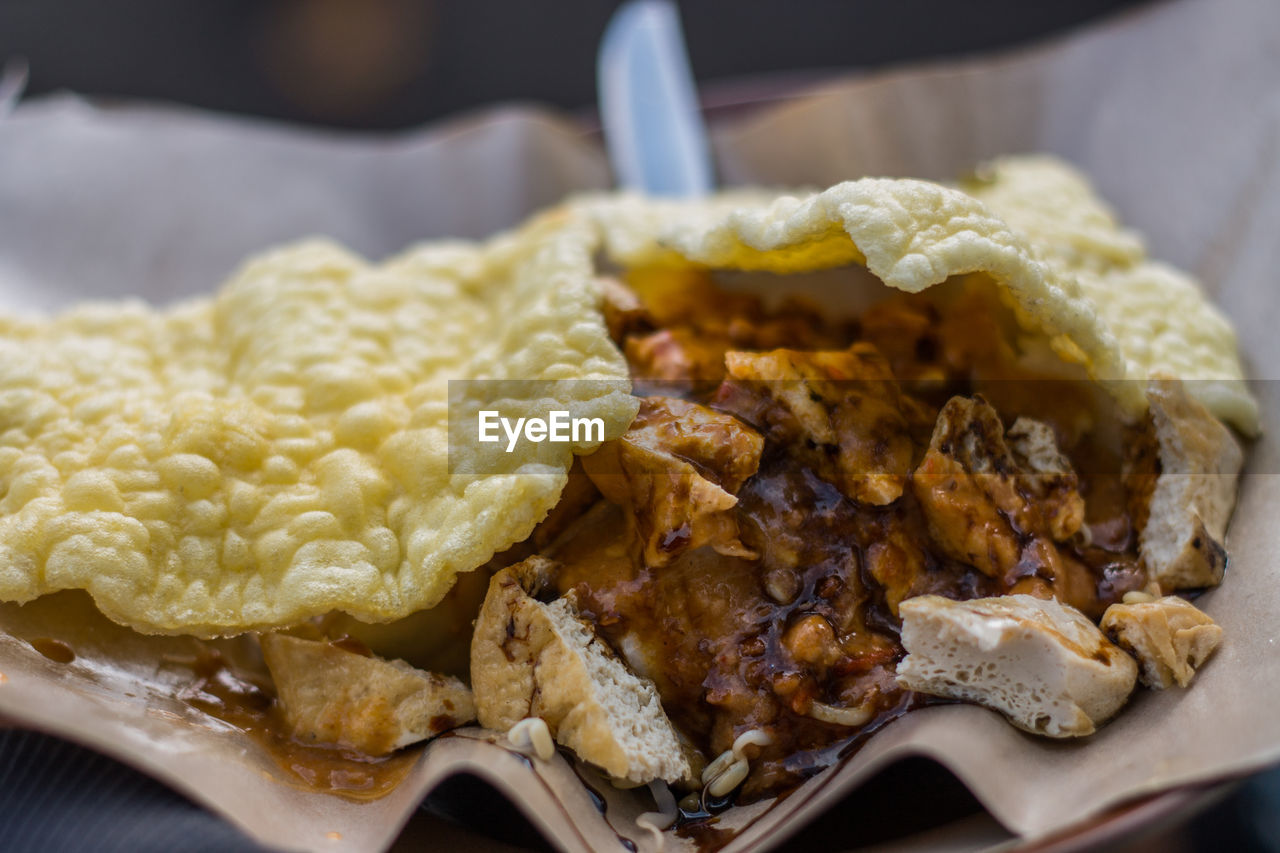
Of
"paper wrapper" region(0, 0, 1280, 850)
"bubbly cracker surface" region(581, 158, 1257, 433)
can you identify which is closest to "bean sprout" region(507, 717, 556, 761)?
"paper wrapper" region(0, 0, 1280, 850)

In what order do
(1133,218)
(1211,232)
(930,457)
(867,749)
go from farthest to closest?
(1133,218) → (1211,232) → (930,457) → (867,749)

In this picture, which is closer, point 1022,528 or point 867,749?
point 867,749

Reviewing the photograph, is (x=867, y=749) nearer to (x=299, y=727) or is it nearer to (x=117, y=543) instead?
(x=299, y=727)

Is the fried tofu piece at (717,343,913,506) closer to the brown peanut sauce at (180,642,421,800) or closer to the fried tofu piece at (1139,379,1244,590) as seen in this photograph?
the fried tofu piece at (1139,379,1244,590)

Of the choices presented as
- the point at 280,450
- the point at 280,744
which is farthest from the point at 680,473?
the point at 280,744

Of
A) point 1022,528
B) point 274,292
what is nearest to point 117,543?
point 274,292

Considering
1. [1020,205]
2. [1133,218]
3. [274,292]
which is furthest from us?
[1133,218]

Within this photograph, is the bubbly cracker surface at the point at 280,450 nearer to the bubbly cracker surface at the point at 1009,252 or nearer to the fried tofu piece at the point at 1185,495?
the bubbly cracker surface at the point at 1009,252
